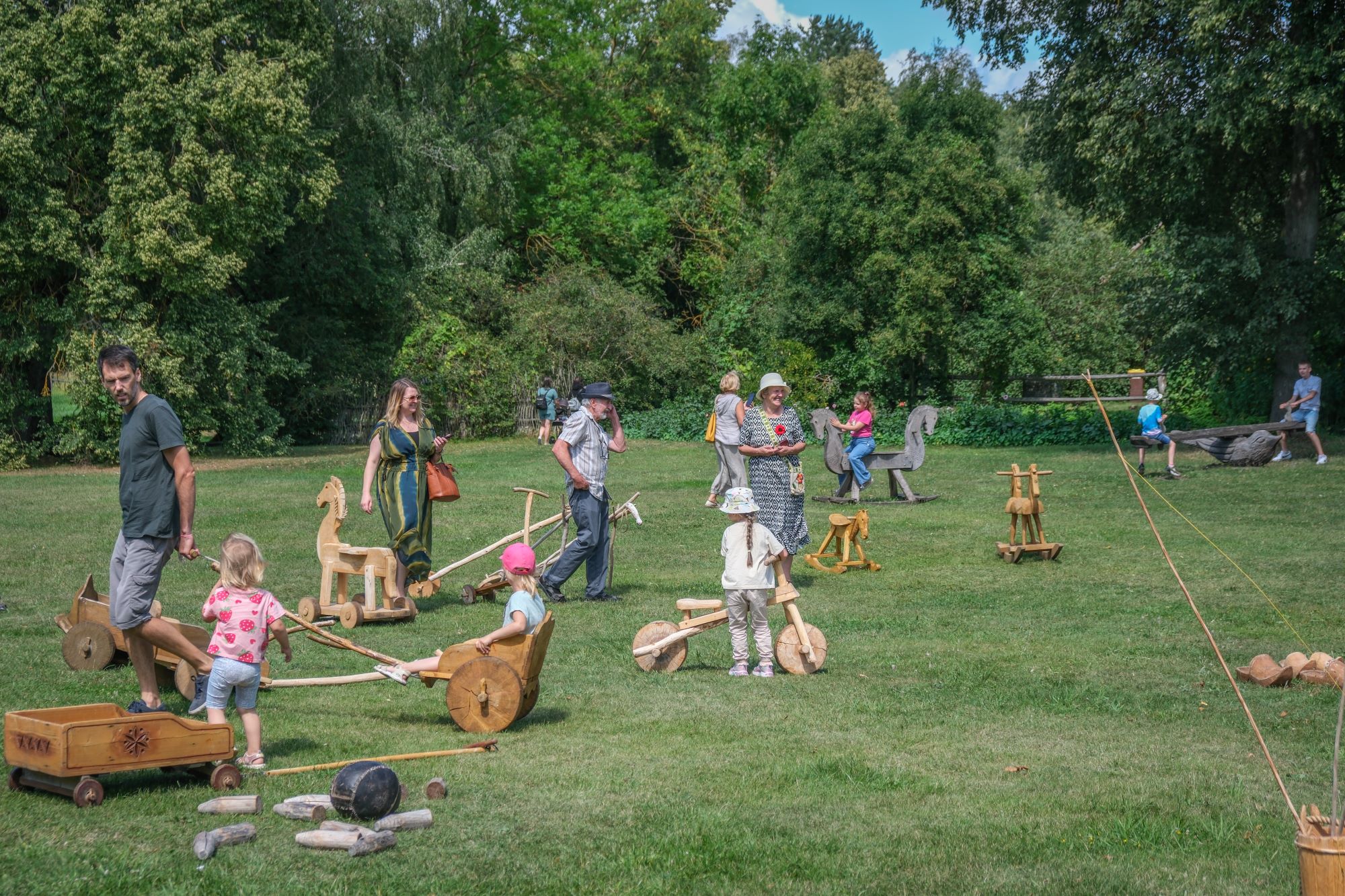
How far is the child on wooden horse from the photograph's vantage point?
19.6 metres

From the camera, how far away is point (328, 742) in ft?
22.8

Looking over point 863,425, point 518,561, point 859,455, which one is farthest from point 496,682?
point 863,425

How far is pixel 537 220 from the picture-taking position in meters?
49.2

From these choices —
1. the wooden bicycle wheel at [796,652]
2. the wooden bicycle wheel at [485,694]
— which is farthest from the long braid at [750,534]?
Answer: the wooden bicycle wheel at [485,694]

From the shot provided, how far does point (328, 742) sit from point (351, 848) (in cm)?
190

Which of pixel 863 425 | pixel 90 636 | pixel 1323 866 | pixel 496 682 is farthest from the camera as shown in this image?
pixel 863 425

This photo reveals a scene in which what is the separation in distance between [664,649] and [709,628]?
0.37 metres

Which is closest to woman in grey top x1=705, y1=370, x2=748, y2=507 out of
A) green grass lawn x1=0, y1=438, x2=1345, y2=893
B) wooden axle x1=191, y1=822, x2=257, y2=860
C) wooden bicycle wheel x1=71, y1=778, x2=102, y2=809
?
green grass lawn x1=0, y1=438, x2=1345, y2=893

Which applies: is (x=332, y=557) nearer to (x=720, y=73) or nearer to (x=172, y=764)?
(x=172, y=764)

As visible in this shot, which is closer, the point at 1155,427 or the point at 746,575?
the point at 746,575

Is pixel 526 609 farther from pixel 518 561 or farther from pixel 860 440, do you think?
pixel 860 440

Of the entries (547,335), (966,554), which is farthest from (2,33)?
(966,554)

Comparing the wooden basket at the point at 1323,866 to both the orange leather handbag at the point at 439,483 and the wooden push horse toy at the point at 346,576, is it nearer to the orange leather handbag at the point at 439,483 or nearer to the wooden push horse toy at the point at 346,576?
the wooden push horse toy at the point at 346,576

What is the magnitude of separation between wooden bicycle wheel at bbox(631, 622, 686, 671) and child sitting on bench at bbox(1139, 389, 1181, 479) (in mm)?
14735
